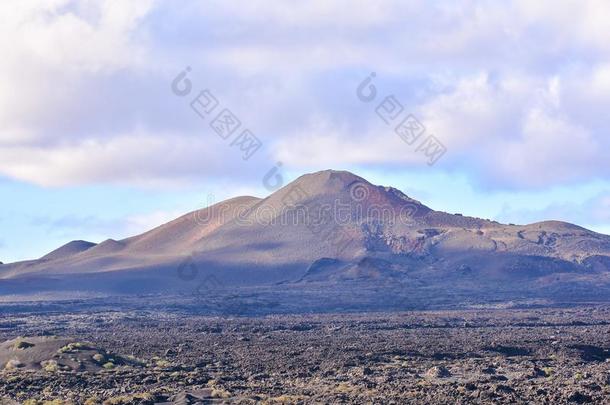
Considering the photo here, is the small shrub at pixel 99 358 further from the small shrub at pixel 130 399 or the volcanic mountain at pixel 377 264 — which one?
the volcanic mountain at pixel 377 264

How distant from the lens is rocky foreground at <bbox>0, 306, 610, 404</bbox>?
36.9 metres

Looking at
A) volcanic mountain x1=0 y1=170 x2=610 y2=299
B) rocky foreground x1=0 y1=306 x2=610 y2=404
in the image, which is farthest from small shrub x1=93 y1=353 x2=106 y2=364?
volcanic mountain x1=0 y1=170 x2=610 y2=299

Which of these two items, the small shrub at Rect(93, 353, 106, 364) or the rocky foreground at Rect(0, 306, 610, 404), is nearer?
the rocky foreground at Rect(0, 306, 610, 404)

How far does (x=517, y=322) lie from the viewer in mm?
96938

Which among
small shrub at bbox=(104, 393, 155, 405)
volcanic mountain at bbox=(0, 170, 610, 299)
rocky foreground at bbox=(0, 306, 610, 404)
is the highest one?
volcanic mountain at bbox=(0, 170, 610, 299)

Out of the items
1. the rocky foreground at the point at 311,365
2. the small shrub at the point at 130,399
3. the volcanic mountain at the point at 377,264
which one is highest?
the volcanic mountain at the point at 377,264

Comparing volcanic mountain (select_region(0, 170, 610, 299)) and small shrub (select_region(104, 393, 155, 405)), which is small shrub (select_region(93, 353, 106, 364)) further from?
volcanic mountain (select_region(0, 170, 610, 299))

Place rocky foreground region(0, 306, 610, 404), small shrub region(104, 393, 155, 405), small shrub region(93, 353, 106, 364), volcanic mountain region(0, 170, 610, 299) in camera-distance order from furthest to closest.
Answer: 1. volcanic mountain region(0, 170, 610, 299)
2. small shrub region(93, 353, 106, 364)
3. rocky foreground region(0, 306, 610, 404)
4. small shrub region(104, 393, 155, 405)

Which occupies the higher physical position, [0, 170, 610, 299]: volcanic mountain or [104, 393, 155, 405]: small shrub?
[0, 170, 610, 299]: volcanic mountain

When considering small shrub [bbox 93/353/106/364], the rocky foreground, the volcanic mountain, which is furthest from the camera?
the volcanic mountain

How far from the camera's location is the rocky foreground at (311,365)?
3688cm

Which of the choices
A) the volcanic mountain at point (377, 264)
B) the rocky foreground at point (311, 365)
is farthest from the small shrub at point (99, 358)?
the volcanic mountain at point (377, 264)

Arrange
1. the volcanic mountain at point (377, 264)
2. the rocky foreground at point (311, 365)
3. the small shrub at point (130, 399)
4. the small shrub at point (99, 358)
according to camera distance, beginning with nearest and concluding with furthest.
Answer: the small shrub at point (130, 399) → the rocky foreground at point (311, 365) → the small shrub at point (99, 358) → the volcanic mountain at point (377, 264)

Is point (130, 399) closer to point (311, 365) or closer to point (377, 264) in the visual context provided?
point (311, 365)
